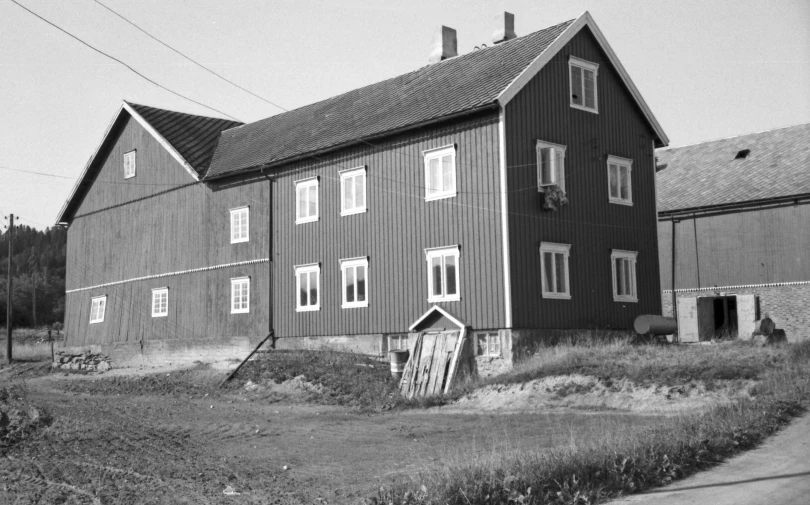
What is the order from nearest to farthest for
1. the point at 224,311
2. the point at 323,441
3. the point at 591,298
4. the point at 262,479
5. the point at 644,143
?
1. the point at 262,479
2. the point at 323,441
3. the point at 591,298
4. the point at 644,143
5. the point at 224,311

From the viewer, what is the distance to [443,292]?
27.3m

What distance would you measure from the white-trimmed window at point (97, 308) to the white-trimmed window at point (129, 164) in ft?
19.7

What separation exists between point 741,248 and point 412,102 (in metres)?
16.4

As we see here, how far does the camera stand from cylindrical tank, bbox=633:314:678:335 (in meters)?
28.4

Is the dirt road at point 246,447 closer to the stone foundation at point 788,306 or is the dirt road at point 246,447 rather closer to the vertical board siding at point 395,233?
the vertical board siding at point 395,233

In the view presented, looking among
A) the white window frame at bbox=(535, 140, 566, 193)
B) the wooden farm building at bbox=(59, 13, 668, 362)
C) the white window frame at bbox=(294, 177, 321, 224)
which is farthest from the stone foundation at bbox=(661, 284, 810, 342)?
the white window frame at bbox=(294, 177, 321, 224)

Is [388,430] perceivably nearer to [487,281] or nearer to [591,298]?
[487,281]

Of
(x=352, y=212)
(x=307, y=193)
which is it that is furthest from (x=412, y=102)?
(x=307, y=193)

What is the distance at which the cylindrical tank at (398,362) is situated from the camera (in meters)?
26.6

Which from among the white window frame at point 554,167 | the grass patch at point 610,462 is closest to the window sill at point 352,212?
the white window frame at point 554,167

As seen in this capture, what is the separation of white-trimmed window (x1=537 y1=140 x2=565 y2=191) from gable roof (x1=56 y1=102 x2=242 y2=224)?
15.9m

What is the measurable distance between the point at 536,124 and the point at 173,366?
727 inches

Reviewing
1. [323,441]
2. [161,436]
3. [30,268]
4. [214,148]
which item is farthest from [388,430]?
[30,268]

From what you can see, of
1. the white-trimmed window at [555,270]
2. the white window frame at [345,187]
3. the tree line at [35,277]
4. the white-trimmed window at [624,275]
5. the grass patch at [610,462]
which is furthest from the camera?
the tree line at [35,277]
